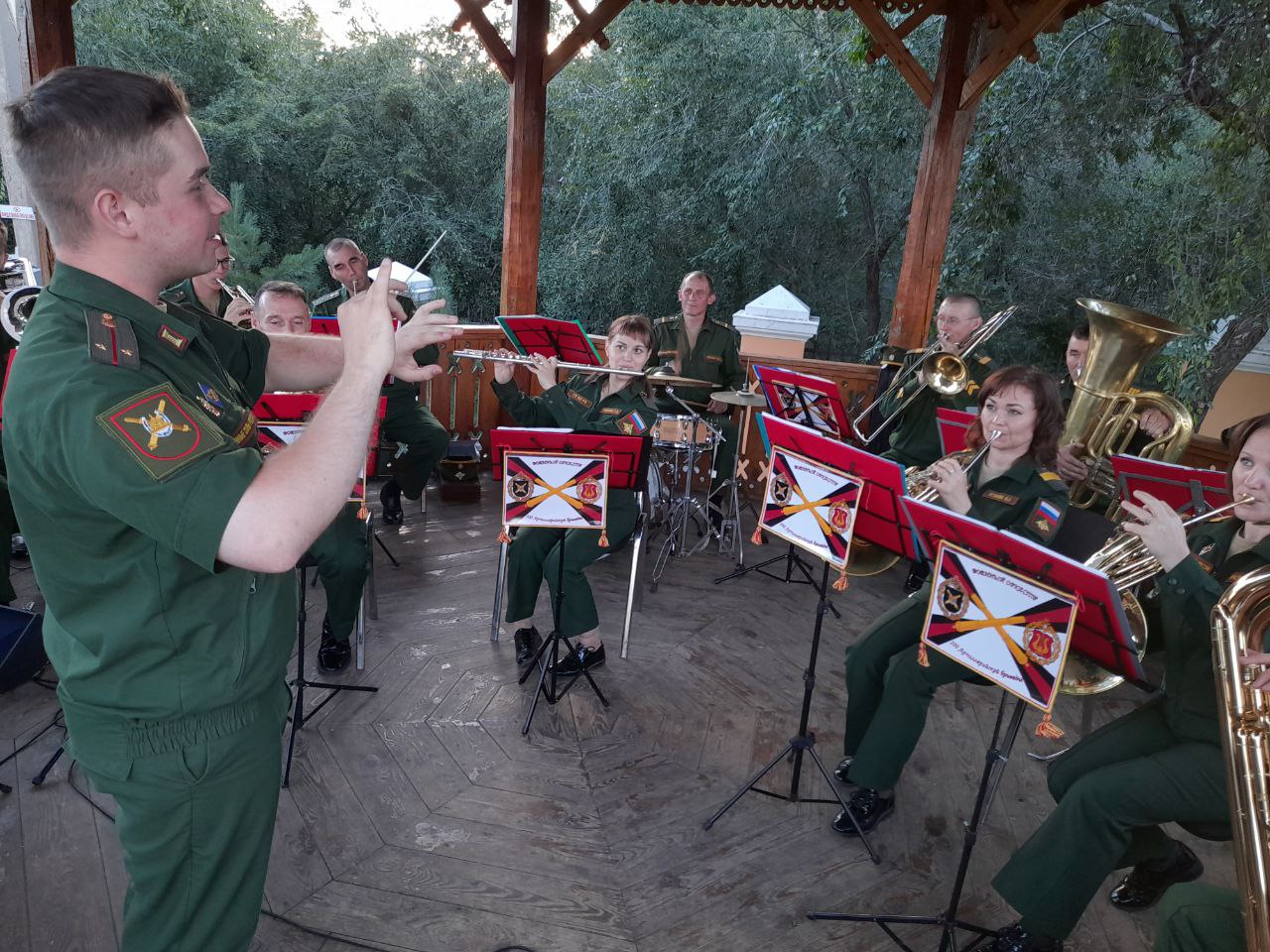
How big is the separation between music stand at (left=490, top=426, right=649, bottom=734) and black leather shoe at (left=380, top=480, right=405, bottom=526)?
2.14 metres

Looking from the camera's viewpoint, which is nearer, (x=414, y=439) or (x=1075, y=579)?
(x=1075, y=579)

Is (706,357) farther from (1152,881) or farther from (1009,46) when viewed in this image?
(1152,881)

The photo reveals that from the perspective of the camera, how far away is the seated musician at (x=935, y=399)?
4820 millimetres

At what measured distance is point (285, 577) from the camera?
5.20ft

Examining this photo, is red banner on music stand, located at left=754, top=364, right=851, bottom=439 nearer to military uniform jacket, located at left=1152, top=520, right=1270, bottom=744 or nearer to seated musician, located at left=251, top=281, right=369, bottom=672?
military uniform jacket, located at left=1152, top=520, right=1270, bottom=744

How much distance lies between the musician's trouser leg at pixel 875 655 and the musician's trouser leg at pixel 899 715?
0.15 ft

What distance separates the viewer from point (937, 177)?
19.8ft

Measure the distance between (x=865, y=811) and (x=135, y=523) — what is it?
8.46ft

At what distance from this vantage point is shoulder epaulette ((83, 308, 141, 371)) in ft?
3.93

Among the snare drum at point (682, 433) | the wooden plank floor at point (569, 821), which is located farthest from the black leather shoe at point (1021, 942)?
the snare drum at point (682, 433)

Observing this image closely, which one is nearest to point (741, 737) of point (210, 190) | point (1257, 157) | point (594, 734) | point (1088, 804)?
point (594, 734)

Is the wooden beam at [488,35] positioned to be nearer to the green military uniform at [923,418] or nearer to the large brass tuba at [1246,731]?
the green military uniform at [923,418]

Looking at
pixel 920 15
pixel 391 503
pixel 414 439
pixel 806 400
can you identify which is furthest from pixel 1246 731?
pixel 920 15

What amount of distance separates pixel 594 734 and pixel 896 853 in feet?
3.96
